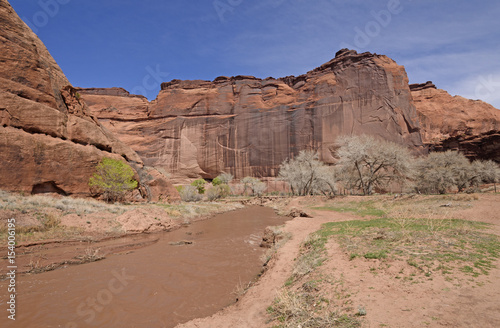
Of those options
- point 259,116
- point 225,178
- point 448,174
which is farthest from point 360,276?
point 259,116

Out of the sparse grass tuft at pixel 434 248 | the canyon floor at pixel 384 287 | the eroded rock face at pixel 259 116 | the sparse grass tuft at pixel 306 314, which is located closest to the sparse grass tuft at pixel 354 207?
the sparse grass tuft at pixel 434 248

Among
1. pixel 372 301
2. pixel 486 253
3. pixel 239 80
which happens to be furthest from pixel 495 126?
pixel 372 301

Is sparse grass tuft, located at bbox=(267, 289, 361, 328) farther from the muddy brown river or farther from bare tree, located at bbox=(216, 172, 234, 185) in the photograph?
bare tree, located at bbox=(216, 172, 234, 185)

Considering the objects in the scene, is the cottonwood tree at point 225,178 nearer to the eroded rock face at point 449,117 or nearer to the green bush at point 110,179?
the green bush at point 110,179

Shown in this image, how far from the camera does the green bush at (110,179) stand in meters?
22.6

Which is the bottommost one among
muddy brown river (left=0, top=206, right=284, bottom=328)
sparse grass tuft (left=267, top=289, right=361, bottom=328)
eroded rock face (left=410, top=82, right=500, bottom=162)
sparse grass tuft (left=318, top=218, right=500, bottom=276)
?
muddy brown river (left=0, top=206, right=284, bottom=328)

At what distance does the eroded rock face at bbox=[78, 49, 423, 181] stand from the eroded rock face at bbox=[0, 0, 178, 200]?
47709 mm

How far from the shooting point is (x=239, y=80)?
7781 centimetres

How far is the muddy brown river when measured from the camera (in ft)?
19.2

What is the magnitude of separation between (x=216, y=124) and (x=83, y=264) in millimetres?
66365

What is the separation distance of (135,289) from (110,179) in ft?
62.8

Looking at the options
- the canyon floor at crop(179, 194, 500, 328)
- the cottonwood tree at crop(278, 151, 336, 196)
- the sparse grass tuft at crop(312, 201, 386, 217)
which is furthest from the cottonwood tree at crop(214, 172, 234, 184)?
the canyon floor at crop(179, 194, 500, 328)

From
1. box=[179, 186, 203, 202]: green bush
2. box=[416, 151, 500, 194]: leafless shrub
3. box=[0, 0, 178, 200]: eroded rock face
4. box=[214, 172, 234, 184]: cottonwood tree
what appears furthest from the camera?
box=[214, 172, 234, 184]: cottonwood tree

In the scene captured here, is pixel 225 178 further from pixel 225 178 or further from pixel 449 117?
pixel 449 117
